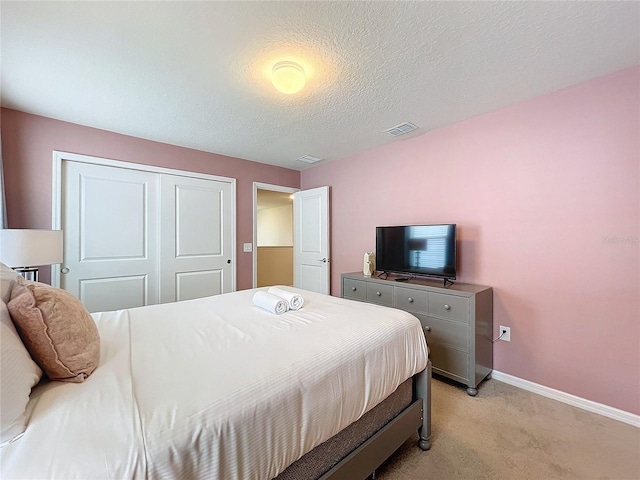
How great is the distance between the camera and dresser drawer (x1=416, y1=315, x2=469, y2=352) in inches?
86.1

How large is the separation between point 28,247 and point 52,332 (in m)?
1.48

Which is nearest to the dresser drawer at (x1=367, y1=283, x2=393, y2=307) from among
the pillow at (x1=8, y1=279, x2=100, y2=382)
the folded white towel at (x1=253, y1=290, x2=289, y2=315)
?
the folded white towel at (x1=253, y1=290, x2=289, y2=315)

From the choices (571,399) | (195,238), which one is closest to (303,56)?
(195,238)

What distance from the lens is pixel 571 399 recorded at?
2.01 metres

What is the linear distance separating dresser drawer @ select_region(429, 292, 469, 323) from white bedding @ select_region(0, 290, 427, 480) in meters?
0.84

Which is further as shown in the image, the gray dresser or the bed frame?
the gray dresser

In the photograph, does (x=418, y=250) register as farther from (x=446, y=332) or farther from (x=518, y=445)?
(x=518, y=445)

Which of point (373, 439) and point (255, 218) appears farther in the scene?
point (255, 218)

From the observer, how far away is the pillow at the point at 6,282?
0.85 metres

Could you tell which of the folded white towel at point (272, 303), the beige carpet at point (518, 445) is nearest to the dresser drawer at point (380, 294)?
the beige carpet at point (518, 445)

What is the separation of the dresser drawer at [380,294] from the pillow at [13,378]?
2.46 m

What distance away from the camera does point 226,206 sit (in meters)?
3.69

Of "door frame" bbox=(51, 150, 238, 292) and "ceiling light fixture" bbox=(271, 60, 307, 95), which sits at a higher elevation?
"ceiling light fixture" bbox=(271, 60, 307, 95)

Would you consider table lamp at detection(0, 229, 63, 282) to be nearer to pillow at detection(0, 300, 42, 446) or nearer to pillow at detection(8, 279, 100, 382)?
pillow at detection(8, 279, 100, 382)
